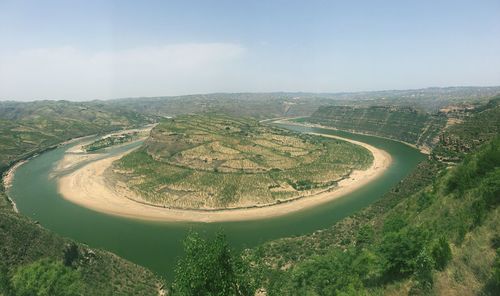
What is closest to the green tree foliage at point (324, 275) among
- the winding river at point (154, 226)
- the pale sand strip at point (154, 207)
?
the winding river at point (154, 226)

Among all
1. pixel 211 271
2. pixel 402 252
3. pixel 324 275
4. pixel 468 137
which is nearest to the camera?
pixel 211 271

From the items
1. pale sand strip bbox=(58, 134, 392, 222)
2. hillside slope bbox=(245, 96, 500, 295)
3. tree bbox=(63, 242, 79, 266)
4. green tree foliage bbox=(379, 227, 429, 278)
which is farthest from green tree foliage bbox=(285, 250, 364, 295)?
pale sand strip bbox=(58, 134, 392, 222)

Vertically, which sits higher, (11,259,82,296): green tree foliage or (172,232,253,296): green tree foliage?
(172,232,253,296): green tree foliage

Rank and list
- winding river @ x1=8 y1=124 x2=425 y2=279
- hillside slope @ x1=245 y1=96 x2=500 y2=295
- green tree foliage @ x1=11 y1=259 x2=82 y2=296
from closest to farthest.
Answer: hillside slope @ x1=245 y1=96 x2=500 y2=295 → green tree foliage @ x1=11 y1=259 x2=82 y2=296 → winding river @ x1=8 y1=124 x2=425 y2=279

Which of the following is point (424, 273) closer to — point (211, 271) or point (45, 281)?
point (211, 271)

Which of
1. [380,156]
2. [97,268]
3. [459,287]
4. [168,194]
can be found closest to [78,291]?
[97,268]

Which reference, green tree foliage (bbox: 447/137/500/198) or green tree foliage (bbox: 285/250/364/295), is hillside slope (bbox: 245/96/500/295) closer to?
green tree foliage (bbox: 285/250/364/295)

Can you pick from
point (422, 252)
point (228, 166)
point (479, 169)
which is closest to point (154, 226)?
point (228, 166)

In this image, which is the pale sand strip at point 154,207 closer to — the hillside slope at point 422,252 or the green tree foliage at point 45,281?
the hillside slope at point 422,252
